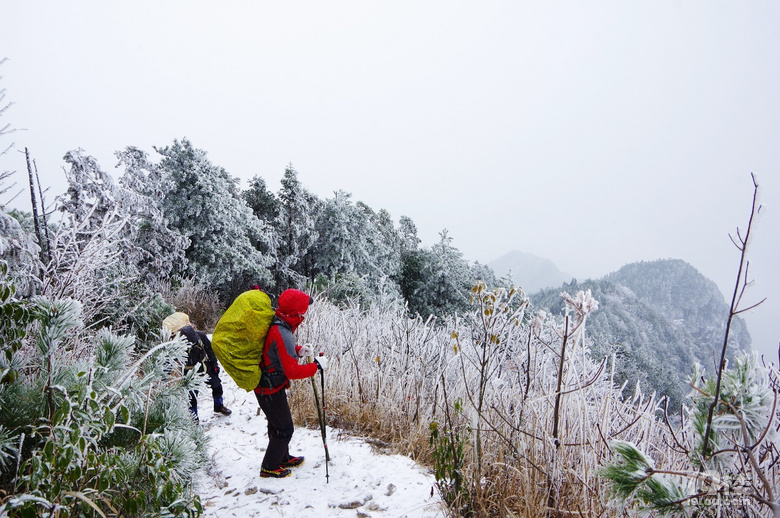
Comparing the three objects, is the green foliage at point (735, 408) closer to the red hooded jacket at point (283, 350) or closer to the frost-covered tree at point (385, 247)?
the red hooded jacket at point (283, 350)

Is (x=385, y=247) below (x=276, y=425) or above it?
above

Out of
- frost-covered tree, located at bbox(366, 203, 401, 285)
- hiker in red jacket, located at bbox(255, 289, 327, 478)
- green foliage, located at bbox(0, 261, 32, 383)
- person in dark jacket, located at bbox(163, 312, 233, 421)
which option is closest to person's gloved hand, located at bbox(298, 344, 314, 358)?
hiker in red jacket, located at bbox(255, 289, 327, 478)

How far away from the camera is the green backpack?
9.21ft

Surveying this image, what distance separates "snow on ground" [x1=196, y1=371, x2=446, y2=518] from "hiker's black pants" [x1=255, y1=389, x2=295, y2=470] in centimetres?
16

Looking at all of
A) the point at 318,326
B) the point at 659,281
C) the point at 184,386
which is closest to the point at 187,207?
the point at 318,326

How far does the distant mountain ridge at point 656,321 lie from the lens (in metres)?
18.9

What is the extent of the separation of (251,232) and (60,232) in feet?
34.8

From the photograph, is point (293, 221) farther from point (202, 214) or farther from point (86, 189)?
point (86, 189)

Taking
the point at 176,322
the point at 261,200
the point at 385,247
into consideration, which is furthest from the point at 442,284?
the point at 176,322

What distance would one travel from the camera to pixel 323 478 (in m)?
2.94

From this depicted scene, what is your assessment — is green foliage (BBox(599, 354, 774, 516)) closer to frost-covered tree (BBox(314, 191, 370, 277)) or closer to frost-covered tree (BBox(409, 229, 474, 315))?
frost-covered tree (BBox(314, 191, 370, 277))

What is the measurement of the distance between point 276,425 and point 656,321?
170 ft

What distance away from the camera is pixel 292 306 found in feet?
9.33

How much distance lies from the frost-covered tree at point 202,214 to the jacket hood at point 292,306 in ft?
32.1
